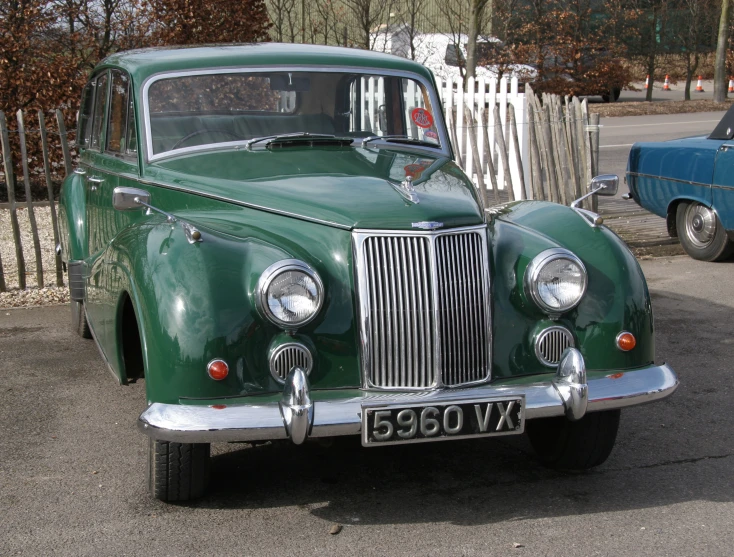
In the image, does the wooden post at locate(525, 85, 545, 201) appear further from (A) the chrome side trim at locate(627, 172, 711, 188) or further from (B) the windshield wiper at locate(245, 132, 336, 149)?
(B) the windshield wiper at locate(245, 132, 336, 149)

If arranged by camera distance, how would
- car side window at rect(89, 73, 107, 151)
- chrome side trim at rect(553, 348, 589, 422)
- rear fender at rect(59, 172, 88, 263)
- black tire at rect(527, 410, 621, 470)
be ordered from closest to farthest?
chrome side trim at rect(553, 348, 589, 422)
black tire at rect(527, 410, 621, 470)
car side window at rect(89, 73, 107, 151)
rear fender at rect(59, 172, 88, 263)

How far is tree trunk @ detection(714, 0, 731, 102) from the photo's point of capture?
24.2 m

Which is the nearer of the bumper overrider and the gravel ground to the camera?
the bumper overrider

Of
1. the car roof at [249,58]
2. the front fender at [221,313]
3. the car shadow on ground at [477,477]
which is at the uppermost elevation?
the car roof at [249,58]

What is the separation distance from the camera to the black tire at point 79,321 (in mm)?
6246

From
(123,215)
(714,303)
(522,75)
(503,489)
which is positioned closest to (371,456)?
(503,489)

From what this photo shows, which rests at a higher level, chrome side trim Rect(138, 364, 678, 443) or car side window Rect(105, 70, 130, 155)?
car side window Rect(105, 70, 130, 155)

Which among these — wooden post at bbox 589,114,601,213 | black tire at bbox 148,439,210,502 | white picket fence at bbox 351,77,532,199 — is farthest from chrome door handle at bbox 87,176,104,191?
wooden post at bbox 589,114,601,213

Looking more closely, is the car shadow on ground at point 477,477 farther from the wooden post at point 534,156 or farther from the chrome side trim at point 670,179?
the wooden post at point 534,156

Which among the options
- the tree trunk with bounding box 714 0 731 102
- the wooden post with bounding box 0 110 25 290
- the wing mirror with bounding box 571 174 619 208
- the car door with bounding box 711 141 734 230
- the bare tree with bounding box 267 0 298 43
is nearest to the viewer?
the wing mirror with bounding box 571 174 619 208

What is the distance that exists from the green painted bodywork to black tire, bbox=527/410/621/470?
319 mm

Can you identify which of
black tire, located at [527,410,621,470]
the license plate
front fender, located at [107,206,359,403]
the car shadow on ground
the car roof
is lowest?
the car shadow on ground

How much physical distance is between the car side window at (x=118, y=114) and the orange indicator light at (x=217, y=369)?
1983mm

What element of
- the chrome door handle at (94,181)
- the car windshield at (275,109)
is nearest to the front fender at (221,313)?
the car windshield at (275,109)
